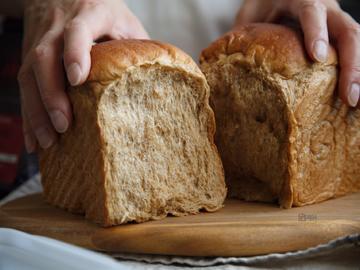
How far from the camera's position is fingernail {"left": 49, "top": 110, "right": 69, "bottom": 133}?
182cm

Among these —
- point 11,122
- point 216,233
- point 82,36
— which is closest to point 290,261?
point 216,233

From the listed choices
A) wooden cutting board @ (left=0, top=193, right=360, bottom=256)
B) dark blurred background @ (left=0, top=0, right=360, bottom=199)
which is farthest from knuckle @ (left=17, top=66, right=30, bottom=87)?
dark blurred background @ (left=0, top=0, right=360, bottom=199)

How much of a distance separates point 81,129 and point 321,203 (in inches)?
32.6

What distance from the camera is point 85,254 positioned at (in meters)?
1.30

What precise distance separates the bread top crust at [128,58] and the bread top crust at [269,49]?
0.66 ft

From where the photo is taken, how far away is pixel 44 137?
75.7 inches

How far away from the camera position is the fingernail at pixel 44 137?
1.92 m

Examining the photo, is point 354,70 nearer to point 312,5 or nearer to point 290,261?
point 312,5

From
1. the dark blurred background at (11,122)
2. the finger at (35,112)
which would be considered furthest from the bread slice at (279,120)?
the dark blurred background at (11,122)

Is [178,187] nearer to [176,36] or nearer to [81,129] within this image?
[81,129]

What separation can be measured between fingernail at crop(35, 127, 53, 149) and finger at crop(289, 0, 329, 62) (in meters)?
0.89

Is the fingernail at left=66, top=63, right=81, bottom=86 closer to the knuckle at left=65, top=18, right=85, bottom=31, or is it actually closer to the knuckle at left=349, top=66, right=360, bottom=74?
the knuckle at left=65, top=18, right=85, bottom=31

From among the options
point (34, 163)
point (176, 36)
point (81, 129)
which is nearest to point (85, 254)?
point (81, 129)

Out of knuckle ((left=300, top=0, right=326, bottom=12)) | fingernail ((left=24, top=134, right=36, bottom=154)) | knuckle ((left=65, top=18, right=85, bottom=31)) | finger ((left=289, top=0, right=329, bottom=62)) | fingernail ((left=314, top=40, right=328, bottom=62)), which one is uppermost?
knuckle ((left=65, top=18, right=85, bottom=31))
